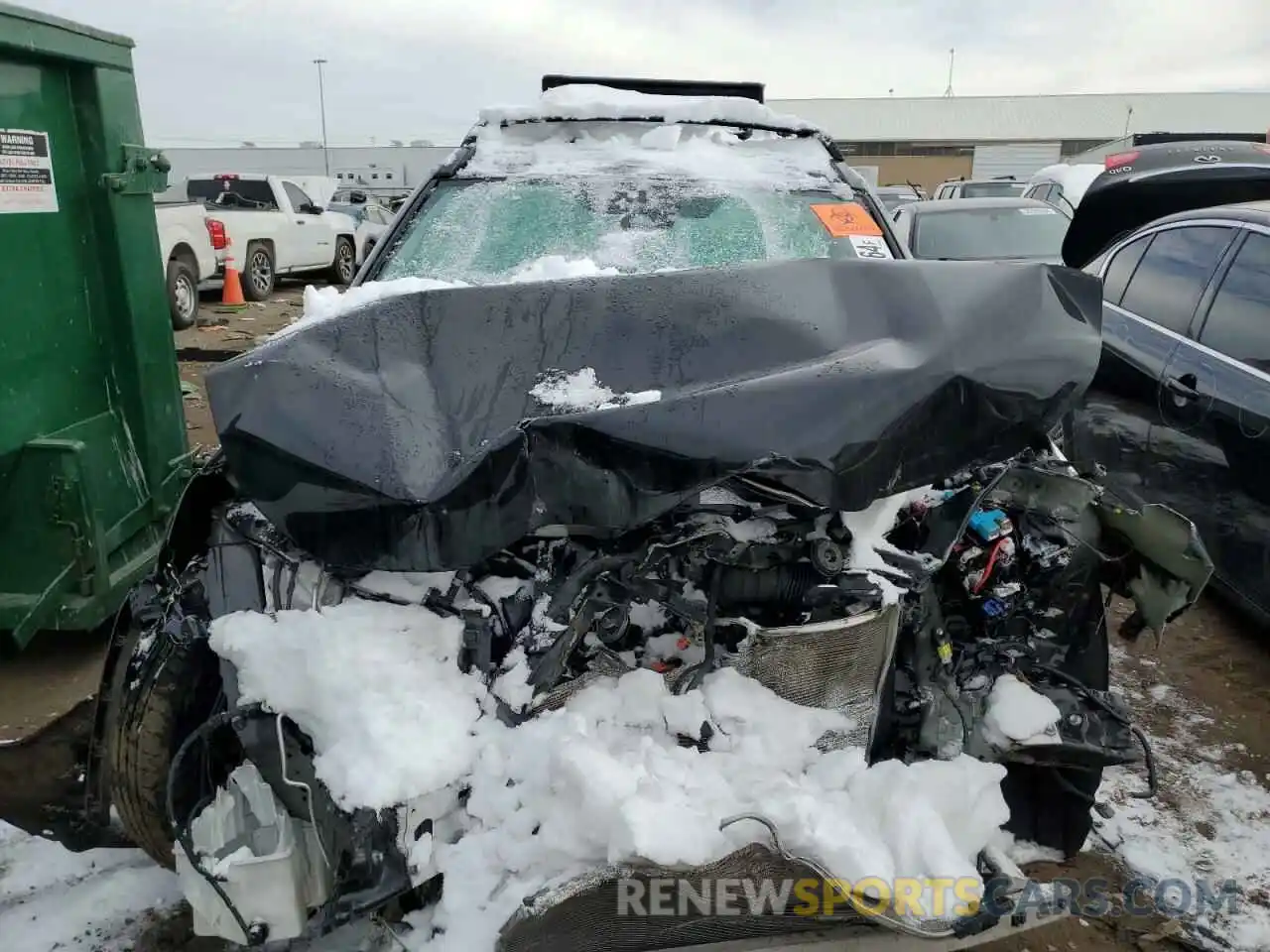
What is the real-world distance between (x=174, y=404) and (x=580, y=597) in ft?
9.38

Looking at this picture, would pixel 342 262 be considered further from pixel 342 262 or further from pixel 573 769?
pixel 573 769

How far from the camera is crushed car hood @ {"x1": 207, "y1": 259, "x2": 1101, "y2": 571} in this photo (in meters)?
1.93

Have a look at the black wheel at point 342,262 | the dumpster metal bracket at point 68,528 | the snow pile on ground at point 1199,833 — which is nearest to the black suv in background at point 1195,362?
the snow pile on ground at point 1199,833

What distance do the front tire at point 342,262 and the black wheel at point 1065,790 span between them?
1505cm

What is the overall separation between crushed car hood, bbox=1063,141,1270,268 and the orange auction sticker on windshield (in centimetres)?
242

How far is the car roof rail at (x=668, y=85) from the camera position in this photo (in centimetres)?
486

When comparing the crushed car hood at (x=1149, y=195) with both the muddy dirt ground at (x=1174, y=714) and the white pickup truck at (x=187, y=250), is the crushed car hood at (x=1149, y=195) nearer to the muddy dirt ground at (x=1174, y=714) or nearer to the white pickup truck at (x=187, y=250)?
the muddy dirt ground at (x=1174, y=714)

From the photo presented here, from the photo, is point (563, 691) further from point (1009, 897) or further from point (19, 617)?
point (19, 617)

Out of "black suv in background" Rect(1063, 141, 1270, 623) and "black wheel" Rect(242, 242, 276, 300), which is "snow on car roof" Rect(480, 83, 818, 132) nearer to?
"black suv in background" Rect(1063, 141, 1270, 623)

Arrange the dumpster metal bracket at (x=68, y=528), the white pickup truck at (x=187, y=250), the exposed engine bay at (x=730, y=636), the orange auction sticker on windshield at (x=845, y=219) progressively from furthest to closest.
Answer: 1. the white pickup truck at (x=187, y=250)
2. the orange auction sticker on windshield at (x=845, y=219)
3. the dumpster metal bracket at (x=68, y=528)
4. the exposed engine bay at (x=730, y=636)

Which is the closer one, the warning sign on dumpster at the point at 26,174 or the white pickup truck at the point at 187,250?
the warning sign on dumpster at the point at 26,174

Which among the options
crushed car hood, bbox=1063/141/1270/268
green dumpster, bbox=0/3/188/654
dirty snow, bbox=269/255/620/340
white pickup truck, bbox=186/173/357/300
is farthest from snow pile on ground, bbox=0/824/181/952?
white pickup truck, bbox=186/173/357/300

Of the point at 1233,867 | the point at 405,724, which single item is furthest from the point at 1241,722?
the point at 405,724

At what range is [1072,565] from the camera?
240cm
